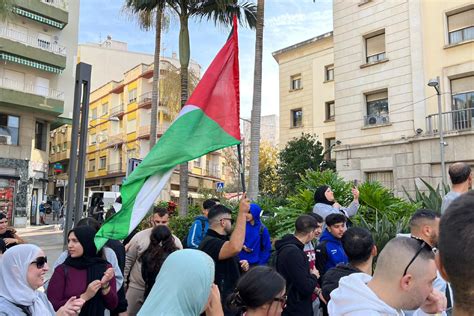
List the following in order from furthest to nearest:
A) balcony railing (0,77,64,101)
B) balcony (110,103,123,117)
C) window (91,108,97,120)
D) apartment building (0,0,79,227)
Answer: window (91,108,97,120) → balcony (110,103,123,117) → balcony railing (0,77,64,101) → apartment building (0,0,79,227)

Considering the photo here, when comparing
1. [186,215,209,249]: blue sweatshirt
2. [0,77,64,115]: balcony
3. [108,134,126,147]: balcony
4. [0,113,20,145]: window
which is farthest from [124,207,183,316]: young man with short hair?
[108,134,126,147]: balcony

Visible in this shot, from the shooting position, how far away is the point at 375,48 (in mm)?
21672

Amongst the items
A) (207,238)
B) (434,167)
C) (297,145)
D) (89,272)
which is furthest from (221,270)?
(297,145)

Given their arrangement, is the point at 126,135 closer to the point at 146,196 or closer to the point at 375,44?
the point at 375,44

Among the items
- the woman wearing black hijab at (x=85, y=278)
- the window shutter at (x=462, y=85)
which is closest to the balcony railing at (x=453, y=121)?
the window shutter at (x=462, y=85)

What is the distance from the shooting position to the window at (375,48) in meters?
21.4

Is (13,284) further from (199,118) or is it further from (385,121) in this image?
(385,121)

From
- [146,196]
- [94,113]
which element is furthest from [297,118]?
[94,113]

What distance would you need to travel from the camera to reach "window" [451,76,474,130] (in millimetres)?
18453

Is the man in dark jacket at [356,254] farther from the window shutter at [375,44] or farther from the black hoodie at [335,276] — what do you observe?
the window shutter at [375,44]

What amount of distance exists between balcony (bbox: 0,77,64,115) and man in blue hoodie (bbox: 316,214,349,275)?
26505 mm

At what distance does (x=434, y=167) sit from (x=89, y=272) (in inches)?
711

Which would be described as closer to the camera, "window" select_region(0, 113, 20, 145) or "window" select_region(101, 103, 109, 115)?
"window" select_region(0, 113, 20, 145)

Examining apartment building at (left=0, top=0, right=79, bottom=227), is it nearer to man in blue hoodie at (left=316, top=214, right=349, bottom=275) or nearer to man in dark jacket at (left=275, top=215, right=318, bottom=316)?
man in blue hoodie at (left=316, top=214, right=349, bottom=275)
